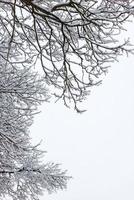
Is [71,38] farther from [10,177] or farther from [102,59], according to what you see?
[10,177]

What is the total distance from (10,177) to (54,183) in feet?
3.01

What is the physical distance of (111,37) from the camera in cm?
634

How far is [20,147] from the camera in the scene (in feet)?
27.3

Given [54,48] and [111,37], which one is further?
[54,48]

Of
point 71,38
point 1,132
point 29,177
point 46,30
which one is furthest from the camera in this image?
point 29,177

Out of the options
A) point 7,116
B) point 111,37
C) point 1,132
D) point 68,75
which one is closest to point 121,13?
point 111,37

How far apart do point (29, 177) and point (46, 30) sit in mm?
3780

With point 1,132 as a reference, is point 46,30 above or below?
above

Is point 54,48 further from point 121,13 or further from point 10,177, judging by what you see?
point 10,177

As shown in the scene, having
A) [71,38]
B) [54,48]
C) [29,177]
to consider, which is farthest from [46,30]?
[29,177]

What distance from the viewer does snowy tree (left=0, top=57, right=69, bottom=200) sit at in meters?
8.62

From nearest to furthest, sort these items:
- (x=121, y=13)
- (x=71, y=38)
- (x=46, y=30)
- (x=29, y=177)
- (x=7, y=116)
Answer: (x=121, y=13)
(x=71, y=38)
(x=46, y=30)
(x=7, y=116)
(x=29, y=177)

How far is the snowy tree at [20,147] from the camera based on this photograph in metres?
8.62

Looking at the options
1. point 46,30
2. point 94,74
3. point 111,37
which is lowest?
point 94,74
